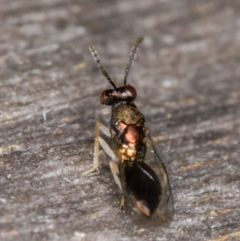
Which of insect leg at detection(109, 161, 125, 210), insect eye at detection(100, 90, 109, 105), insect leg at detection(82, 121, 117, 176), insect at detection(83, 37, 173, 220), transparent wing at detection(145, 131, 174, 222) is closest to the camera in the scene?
transparent wing at detection(145, 131, 174, 222)

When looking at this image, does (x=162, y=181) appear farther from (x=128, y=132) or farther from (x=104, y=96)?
(x=104, y=96)

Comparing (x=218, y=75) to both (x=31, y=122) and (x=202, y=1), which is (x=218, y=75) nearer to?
(x=202, y=1)

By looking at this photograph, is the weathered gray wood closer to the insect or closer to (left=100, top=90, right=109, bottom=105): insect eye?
the insect

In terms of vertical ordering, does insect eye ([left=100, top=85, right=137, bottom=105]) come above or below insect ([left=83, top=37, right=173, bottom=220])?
above

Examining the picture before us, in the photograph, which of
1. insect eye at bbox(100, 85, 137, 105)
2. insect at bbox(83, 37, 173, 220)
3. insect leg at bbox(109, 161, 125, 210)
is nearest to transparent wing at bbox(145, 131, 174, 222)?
insect at bbox(83, 37, 173, 220)

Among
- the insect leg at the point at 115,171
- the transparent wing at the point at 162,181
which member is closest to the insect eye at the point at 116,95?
the transparent wing at the point at 162,181

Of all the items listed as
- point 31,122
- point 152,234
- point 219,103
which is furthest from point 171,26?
point 152,234

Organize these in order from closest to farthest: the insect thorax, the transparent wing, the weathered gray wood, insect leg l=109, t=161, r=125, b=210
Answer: the weathered gray wood → the transparent wing → insect leg l=109, t=161, r=125, b=210 → the insect thorax
